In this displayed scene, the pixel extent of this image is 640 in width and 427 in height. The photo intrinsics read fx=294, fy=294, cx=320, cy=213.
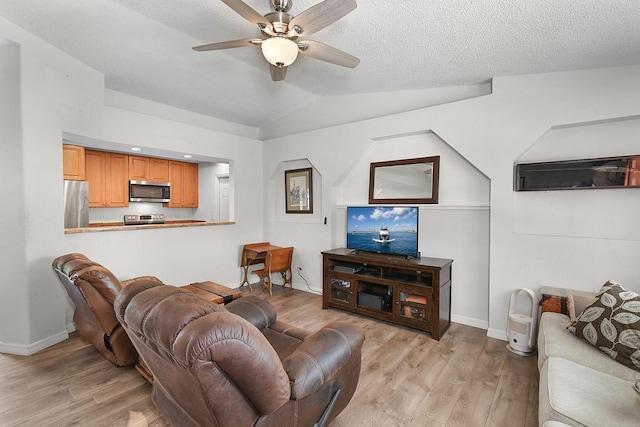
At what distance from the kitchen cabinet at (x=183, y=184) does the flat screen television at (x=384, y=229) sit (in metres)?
3.84

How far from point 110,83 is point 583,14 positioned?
14.2 feet

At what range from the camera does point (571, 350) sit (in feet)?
5.90

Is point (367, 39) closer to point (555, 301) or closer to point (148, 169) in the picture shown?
point (555, 301)

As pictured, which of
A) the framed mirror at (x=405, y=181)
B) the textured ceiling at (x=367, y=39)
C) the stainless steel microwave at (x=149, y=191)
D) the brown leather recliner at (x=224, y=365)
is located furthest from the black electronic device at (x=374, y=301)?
the stainless steel microwave at (x=149, y=191)

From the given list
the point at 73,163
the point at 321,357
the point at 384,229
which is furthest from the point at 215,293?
the point at 73,163

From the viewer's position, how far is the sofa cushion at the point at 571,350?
63.7 inches

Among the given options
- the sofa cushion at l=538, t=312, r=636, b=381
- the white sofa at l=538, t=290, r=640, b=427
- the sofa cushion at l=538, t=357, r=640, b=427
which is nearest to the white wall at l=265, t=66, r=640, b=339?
the sofa cushion at l=538, t=312, r=636, b=381

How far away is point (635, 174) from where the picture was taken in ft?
7.70

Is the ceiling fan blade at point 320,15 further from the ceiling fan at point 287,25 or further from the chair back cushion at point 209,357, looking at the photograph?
the chair back cushion at point 209,357

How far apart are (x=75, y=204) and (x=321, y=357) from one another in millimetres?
4409

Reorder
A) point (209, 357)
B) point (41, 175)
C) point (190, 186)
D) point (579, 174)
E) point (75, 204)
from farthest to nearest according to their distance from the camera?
point (190, 186), point (75, 204), point (41, 175), point (579, 174), point (209, 357)

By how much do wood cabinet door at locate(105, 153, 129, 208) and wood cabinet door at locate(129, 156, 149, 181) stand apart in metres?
0.06

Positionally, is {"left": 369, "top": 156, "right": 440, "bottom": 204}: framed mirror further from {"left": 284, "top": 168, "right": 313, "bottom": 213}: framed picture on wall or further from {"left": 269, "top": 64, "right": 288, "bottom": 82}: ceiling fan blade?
{"left": 269, "top": 64, "right": 288, "bottom": 82}: ceiling fan blade

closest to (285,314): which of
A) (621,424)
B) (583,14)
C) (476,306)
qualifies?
(476,306)
